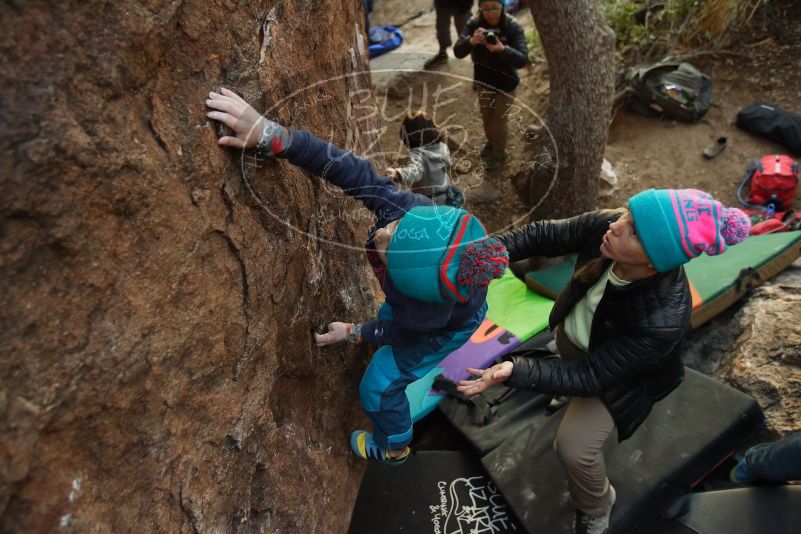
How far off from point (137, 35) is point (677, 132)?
21.2ft

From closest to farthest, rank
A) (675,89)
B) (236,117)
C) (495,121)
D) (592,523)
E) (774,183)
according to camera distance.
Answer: (236,117) < (592,523) < (495,121) < (774,183) < (675,89)

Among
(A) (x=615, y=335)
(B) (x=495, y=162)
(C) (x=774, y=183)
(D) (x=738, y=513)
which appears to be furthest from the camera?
(C) (x=774, y=183)

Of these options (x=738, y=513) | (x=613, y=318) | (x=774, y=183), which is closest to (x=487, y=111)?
(x=613, y=318)

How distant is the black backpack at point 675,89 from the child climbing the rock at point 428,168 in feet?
15.7

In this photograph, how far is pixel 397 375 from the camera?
2.24m

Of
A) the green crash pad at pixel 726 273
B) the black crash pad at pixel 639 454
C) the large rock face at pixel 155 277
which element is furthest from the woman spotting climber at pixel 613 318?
the green crash pad at pixel 726 273

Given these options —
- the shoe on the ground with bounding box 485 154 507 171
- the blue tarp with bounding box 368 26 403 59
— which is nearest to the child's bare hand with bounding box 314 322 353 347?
the shoe on the ground with bounding box 485 154 507 171

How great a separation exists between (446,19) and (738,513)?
5951mm

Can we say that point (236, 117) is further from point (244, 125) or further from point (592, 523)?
point (592, 523)

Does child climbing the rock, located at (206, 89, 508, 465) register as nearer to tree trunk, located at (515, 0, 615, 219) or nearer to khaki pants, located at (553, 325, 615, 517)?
khaki pants, located at (553, 325, 615, 517)

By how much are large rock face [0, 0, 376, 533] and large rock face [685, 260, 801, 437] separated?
253 cm

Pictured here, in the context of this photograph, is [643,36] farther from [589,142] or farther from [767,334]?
[767,334]

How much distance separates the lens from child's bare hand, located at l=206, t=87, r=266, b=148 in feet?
5.30

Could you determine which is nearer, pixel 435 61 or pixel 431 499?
pixel 431 499
